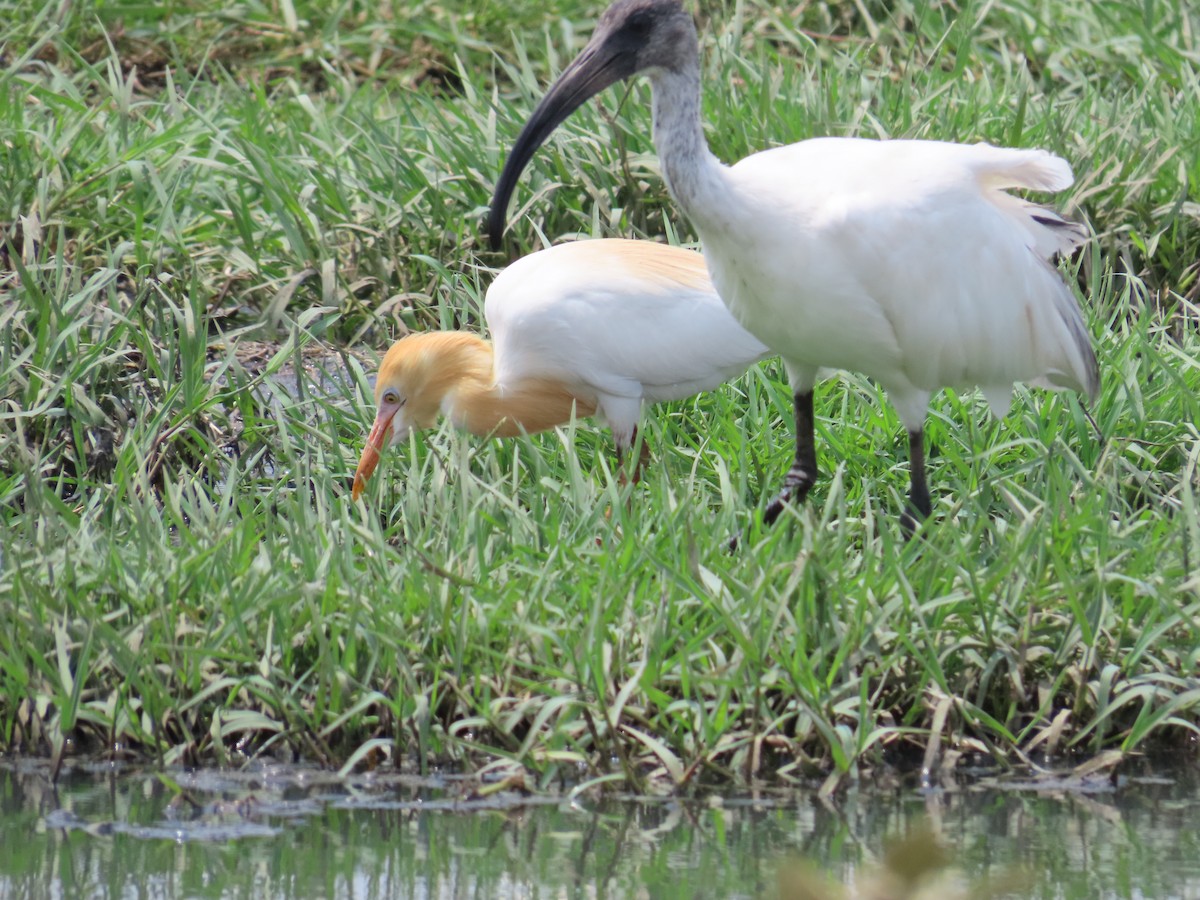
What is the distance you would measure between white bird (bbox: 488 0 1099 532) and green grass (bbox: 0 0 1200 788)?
29cm

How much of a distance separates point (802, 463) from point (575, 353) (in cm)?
69

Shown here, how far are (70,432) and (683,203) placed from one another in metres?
1.94

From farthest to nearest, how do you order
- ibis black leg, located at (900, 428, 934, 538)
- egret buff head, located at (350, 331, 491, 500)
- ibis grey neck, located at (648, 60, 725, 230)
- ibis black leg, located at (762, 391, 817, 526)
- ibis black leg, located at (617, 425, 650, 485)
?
egret buff head, located at (350, 331, 491, 500) → ibis black leg, located at (617, 425, 650, 485) → ibis black leg, located at (762, 391, 817, 526) → ibis black leg, located at (900, 428, 934, 538) → ibis grey neck, located at (648, 60, 725, 230)

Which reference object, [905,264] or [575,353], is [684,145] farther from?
[575,353]

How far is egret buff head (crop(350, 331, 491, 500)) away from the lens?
473 cm

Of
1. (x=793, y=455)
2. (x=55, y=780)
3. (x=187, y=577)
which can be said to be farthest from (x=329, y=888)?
(x=793, y=455)

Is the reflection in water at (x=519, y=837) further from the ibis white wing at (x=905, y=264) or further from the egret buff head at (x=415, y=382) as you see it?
the egret buff head at (x=415, y=382)

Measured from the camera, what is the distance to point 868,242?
3998mm

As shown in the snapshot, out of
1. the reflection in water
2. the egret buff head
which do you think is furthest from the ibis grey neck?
the reflection in water

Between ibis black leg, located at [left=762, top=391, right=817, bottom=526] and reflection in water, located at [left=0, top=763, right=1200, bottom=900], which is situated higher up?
ibis black leg, located at [left=762, top=391, right=817, bottom=526]

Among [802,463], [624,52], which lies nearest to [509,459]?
[802,463]

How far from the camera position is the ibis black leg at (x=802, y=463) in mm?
4422

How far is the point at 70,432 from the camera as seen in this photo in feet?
16.0

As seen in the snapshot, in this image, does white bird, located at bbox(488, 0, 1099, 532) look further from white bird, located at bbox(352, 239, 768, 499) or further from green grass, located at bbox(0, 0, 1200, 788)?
white bird, located at bbox(352, 239, 768, 499)
